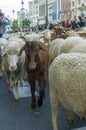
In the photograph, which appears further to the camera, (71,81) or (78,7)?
(78,7)

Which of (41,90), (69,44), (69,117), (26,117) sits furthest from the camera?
(69,44)

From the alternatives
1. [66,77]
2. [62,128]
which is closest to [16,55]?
[62,128]

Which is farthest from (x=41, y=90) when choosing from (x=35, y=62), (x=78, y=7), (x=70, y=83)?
(x=78, y=7)

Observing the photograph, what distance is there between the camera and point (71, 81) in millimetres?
4141

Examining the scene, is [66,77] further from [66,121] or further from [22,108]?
[22,108]

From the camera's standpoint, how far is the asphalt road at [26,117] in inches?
209

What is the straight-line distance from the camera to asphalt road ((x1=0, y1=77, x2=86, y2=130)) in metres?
5.31

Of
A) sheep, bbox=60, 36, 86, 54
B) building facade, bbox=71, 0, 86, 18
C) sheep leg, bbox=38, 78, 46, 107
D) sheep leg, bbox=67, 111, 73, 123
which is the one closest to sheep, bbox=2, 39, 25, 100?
sheep leg, bbox=38, 78, 46, 107

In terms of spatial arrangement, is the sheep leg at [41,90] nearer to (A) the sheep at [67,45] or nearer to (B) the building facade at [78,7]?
(A) the sheep at [67,45]

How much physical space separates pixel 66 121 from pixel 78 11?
77287mm

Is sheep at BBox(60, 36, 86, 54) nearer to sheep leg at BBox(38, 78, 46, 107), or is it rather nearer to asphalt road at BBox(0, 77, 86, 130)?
asphalt road at BBox(0, 77, 86, 130)

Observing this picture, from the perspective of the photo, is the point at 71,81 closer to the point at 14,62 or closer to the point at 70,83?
the point at 70,83

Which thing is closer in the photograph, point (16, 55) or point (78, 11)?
point (16, 55)

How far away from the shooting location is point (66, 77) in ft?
13.7
